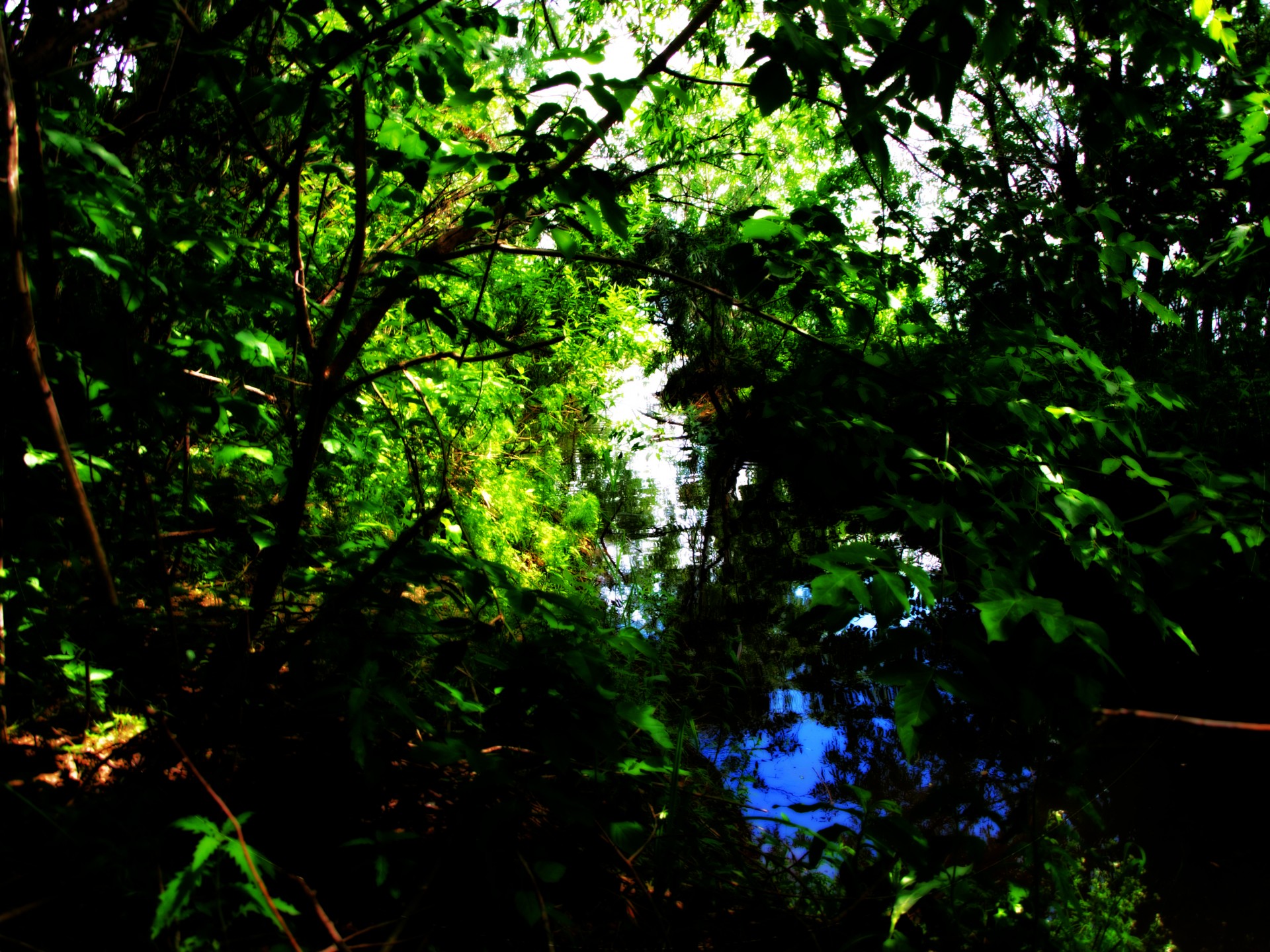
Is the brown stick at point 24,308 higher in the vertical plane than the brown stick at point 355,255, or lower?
lower

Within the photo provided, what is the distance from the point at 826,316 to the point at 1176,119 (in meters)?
4.40

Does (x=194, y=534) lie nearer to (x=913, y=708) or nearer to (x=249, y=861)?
(x=249, y=861)

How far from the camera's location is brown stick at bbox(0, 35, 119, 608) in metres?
0.86

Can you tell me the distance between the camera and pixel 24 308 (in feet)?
3.09

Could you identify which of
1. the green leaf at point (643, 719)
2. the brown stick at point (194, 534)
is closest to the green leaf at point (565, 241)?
the green leaf at point (643, 719)

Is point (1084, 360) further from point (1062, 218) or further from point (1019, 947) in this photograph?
point (1019, 947)

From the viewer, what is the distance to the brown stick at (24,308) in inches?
34.0

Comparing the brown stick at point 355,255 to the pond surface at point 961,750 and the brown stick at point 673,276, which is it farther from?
the pond surface at point 961,750

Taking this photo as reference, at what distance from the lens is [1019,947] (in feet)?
3.96

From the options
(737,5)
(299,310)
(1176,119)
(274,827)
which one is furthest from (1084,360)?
(1176,119)

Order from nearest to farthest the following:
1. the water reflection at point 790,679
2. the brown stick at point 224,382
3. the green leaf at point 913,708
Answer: the green leaf at point 913,708
the brown stick at point 224,382
the water reflection at point 790,679

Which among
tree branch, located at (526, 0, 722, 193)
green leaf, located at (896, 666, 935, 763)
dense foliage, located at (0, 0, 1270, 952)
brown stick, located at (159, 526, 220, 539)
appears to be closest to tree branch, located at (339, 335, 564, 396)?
dense foliage, located at (0, 0, 1270, 952)

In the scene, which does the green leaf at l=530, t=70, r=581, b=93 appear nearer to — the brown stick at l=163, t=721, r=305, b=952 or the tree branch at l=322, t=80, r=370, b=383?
the tree branch at l=322, t=80, r=370, b=383

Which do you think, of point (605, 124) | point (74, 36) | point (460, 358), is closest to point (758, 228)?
point (605, 124)
